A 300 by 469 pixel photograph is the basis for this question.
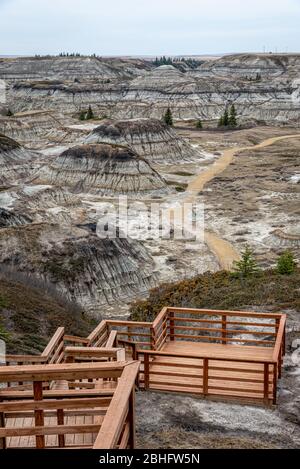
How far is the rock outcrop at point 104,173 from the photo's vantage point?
62.3 metres

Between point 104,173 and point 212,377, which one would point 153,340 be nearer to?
point 212,377

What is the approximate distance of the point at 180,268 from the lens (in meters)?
39.6

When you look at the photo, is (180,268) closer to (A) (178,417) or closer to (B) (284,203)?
(B) (284,203)

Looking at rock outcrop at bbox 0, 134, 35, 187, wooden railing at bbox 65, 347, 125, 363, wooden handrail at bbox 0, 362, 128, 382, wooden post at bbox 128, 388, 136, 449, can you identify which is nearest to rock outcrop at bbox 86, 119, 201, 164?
rock outcrop at bbox 0, 134, 35, 187

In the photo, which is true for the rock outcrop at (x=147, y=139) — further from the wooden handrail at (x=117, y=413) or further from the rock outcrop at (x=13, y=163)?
the wooden handrail at (x=117, y=413)

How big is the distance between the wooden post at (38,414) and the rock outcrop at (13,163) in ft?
192

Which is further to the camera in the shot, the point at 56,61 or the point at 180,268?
the point at 56,61

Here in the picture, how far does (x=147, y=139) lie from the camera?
80.0 metres

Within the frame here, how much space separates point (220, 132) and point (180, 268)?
7130cm

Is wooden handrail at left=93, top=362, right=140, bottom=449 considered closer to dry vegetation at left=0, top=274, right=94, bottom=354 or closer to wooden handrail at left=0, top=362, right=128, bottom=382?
wooden handrail at left=0, top=362, right=128, bottom=382

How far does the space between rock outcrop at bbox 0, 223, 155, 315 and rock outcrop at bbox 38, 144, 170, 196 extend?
23941 millimetres
